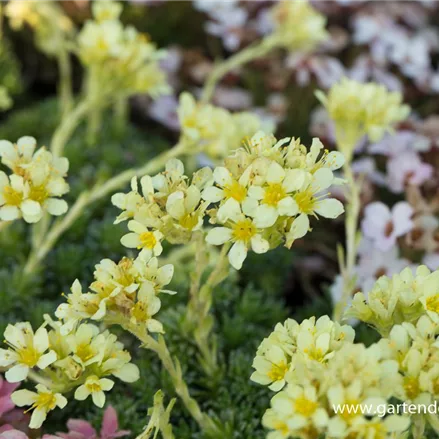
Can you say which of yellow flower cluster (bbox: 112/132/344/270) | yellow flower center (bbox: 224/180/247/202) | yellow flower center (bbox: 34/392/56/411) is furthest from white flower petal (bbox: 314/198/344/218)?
yellow flower center (bbox: 34/392/56/411)

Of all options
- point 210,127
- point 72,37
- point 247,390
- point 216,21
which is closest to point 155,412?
point 247,390

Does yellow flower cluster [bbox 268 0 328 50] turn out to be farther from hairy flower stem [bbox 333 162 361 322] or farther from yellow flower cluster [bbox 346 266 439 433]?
yellow flower cluster [bbox 346 266 439 433]

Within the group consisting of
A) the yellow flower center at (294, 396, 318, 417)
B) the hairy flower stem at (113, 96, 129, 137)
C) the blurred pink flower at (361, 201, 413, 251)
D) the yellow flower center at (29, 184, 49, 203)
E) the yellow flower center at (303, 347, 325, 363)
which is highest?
the yellow flower center at (29, 184, 49, 203)

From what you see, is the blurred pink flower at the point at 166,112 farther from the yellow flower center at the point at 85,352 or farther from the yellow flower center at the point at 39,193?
the yellow flower center at the point at 85,352

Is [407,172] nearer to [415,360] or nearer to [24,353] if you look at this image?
[415,360]

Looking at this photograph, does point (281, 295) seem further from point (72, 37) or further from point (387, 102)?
point (72, 37)

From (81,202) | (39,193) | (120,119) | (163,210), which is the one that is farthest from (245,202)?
(120,119)
